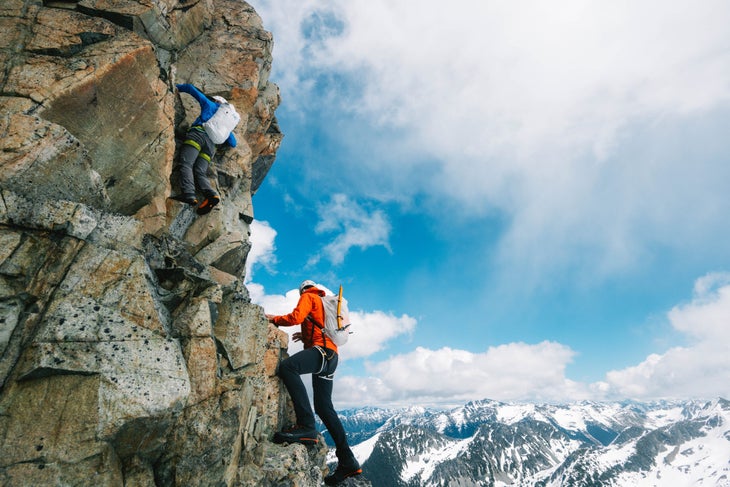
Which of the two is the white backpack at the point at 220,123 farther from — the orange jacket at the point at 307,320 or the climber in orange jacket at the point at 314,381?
the climber in orange jacket at the point at 314,381

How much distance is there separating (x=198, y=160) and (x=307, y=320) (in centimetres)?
803

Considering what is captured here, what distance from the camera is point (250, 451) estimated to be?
1044 cm

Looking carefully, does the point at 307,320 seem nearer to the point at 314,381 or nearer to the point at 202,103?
the point at 314,381

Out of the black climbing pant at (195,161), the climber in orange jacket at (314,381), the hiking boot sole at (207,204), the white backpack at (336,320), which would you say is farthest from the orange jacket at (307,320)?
the black climbing pant at (195,161)

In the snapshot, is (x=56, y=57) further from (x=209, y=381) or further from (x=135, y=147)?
(x=209, y=381)

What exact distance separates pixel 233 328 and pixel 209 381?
7.96ft

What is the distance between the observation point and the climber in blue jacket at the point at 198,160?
1354cm

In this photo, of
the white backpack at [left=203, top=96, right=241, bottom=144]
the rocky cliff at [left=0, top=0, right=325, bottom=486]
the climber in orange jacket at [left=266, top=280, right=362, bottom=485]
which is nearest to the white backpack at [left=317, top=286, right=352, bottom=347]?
the climber in orange jacket at [left=266, top=280, right=362, bottom=485]

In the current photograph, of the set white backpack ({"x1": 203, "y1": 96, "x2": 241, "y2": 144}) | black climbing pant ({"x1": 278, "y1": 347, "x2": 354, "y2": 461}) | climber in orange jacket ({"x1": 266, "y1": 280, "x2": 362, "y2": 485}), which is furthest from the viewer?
white backpack ({"x1": 203, "y1": 96, "x2": 241, "y2": 144})

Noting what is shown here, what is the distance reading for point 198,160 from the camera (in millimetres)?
14531

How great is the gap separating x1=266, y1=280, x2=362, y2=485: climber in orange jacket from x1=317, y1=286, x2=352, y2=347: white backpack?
0.51 ft

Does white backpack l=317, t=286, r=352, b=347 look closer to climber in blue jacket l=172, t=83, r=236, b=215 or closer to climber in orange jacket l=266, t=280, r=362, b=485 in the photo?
climber in orange jacket l=266, t=280, r=362, b=485

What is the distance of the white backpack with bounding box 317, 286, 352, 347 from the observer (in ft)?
40.0

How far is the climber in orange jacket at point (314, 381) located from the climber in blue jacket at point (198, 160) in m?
5.56
